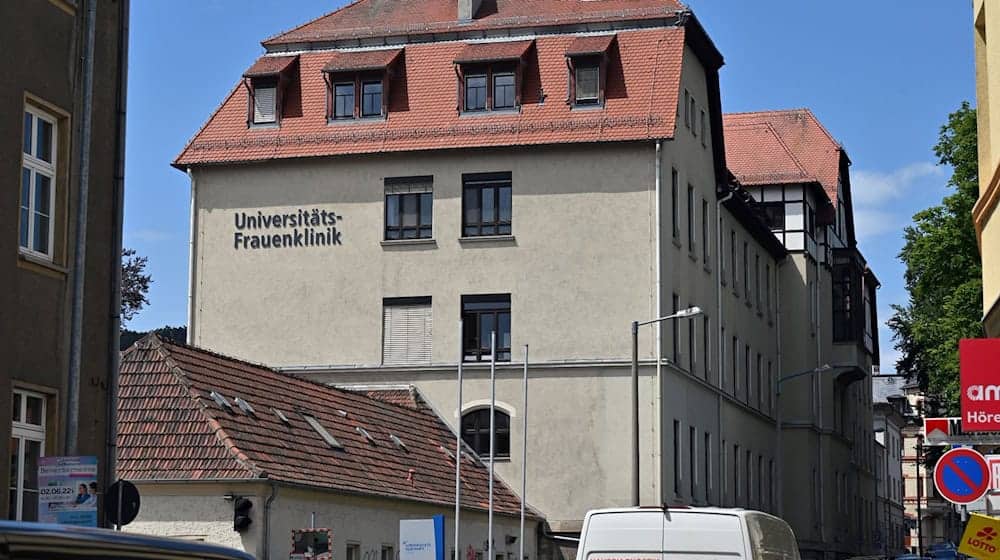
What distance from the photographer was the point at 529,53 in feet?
160

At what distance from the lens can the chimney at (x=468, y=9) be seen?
1981 inches

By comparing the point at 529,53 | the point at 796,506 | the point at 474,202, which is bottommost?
the point at 796,506

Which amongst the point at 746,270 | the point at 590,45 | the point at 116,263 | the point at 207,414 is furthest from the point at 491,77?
the point at 116,263

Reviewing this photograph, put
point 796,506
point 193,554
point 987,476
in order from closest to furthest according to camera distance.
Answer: point 193,554 → point 987,476 → point 796,506

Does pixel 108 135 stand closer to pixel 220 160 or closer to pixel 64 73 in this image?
pixel 64 73

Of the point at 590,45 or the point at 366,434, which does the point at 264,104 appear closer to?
the point at 590,45

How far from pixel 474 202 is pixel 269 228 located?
5.74m

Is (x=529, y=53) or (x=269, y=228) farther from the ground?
(x=529, y=53)

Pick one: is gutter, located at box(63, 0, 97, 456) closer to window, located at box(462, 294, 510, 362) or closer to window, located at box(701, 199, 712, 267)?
window, located at box(462, 294, 510, 362)

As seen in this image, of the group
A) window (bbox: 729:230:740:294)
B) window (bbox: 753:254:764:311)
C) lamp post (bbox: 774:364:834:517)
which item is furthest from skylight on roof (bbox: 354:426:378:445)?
window (bbox: 753:254:764:311)

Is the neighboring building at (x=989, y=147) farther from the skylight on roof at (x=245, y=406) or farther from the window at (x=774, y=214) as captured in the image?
the window at (x=774, y=214)

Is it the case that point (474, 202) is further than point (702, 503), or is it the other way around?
point (702, 503)

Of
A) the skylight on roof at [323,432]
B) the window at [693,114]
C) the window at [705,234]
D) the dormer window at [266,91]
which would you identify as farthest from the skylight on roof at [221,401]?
the window at [705,234]

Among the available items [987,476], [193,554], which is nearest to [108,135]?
[987,476]
